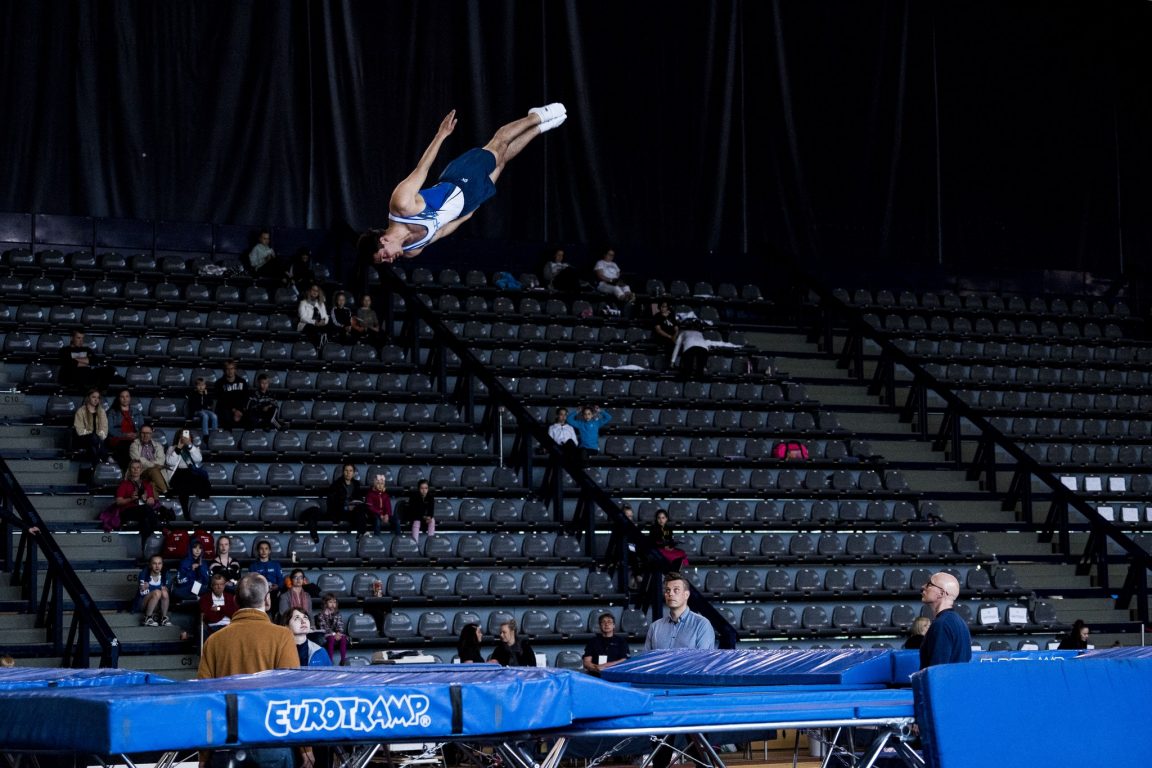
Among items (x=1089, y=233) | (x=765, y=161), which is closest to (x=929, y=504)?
(x=765, y=161)

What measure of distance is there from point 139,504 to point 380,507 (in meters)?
2.50

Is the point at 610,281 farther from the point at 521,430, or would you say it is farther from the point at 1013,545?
the point at 1013,545

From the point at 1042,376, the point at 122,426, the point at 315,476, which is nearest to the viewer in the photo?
the point at 122,426

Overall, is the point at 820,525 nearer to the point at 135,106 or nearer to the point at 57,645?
the point at 57,645

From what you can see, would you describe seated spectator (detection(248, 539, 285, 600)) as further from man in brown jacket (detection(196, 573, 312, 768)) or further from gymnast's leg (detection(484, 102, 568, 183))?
man in brown jacket (detection(196, 573, 312, 768))

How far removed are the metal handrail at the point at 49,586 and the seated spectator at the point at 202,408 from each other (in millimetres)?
2437

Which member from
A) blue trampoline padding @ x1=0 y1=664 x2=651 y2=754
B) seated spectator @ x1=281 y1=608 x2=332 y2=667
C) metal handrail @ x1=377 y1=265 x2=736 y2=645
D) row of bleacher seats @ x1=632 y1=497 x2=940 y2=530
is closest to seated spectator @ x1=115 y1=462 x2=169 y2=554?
metal handrail @ x1=377 y1=265 x2=736 y2=645

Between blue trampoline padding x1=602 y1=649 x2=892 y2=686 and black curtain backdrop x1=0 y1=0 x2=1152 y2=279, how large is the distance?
14209 millimetres

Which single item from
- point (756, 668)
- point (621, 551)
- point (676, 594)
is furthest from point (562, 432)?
point (756, 668)

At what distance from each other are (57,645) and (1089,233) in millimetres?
19240

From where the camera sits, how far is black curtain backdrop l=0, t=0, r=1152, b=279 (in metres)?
21.7

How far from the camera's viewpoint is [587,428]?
1905cm

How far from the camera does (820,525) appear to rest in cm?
1875

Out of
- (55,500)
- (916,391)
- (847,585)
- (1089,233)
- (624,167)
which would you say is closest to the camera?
(55,500)
